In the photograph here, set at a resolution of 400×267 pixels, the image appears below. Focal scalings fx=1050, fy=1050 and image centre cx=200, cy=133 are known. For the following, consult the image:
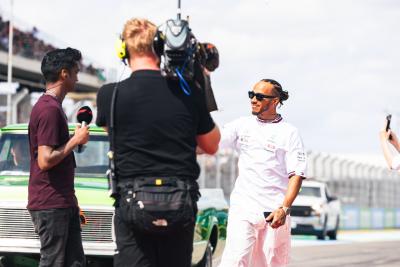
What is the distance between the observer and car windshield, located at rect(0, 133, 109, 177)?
10648mm

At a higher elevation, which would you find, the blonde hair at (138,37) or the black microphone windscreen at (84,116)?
the blonde hair at (138,37)

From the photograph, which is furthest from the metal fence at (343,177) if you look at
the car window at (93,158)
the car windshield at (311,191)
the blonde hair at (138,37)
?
the blonde hair at (138,37)

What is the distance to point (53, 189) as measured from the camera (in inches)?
260

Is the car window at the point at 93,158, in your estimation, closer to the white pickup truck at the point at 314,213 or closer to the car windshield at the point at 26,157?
the car windshield at the point at 26,157

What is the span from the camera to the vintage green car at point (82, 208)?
31.0 feet

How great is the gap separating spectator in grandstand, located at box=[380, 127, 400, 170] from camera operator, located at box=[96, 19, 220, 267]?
3.11 meters

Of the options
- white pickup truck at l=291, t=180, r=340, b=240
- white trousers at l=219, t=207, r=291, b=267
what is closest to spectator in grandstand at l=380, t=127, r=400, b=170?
white trousers at l=219, t=207, r=291, b=267

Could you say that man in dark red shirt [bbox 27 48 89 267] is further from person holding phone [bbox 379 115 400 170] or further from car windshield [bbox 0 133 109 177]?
car windshield [bbox 0 133 109 177]

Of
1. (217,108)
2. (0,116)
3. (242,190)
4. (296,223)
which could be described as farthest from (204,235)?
(0,116)

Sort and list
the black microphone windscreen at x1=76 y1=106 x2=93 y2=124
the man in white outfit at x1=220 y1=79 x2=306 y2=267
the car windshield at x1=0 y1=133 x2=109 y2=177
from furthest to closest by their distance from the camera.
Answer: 1. the car windshield at x1=0 y1=133 x2=109 y2=177
2. the man in white outfit at x1=220 y1=79 x2=306 y2=267
3. the black microphone windscreen at x1=76 y1=106 x2=93 y2=124

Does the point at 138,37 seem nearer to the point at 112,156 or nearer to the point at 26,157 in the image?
the point at 112,156

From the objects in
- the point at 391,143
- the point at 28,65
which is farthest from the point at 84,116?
the point at 28,65

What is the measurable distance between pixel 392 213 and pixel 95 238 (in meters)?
37.3

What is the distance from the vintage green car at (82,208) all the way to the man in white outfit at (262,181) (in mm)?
1930
